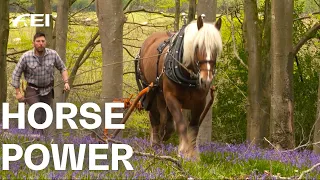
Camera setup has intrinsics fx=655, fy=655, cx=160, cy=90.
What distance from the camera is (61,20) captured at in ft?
60.7

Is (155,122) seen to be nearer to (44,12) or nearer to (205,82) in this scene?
(205,82)

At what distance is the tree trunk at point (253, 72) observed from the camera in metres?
21.1

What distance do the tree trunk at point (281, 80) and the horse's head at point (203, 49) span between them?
296cm

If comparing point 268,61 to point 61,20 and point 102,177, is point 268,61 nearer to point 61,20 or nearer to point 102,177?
point 61,20

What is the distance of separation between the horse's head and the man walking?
2.95 meters

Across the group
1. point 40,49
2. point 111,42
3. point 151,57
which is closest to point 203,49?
point 151,57

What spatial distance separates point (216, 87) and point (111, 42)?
2.35m

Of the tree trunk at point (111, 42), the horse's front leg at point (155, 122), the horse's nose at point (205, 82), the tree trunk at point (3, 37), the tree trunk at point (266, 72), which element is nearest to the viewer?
the horse's nose at point (205, 82)

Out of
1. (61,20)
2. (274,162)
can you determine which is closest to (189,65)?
(274,162)

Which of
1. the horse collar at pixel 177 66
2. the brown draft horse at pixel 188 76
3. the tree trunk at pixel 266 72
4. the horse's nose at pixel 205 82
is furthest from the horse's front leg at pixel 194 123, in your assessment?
the tree trunk at pixel 266 72

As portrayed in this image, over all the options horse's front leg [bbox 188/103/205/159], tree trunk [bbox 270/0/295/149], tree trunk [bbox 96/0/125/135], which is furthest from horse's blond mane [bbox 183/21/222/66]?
tree trunk [bbox 96/0/125/135]

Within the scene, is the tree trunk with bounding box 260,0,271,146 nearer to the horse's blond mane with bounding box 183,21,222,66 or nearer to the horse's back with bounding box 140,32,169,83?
the horse's back with bounding box 140,32,169,83

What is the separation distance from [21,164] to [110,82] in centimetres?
561

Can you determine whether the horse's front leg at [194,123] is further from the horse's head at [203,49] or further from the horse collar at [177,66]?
the horse's head at [203,49]
